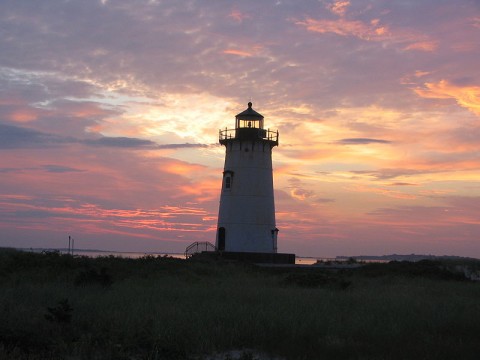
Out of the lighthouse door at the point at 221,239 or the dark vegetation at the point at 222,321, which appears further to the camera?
the lighthouse door at the point at 221,239

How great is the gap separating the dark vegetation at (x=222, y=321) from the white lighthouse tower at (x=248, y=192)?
18220 mm

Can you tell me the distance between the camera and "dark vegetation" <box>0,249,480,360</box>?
12.1 meters

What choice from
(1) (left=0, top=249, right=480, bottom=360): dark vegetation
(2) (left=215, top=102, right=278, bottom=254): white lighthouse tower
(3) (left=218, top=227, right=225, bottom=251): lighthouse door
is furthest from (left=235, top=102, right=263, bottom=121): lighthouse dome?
(1) (left=0, top=249, right=480, bottom=360): dark vegetation

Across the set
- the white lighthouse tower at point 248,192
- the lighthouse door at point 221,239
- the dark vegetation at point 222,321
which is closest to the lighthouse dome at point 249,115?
the white lighthouse tower at point 248,192

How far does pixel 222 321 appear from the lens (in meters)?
14.5

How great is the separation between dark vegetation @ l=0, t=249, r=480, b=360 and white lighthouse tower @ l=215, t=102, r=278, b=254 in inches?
717

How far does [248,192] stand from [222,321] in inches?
1116

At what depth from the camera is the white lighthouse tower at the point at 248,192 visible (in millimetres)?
42469

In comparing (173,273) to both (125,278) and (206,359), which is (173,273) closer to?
(125,278)

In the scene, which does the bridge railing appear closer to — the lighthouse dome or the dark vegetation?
Result: the lighthouse dome

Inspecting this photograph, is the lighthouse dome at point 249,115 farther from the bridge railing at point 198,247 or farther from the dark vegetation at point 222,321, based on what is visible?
the dark vegetation at point 222,321

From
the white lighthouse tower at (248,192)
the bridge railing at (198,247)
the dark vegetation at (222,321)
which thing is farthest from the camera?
the bridge railing at (198,247)

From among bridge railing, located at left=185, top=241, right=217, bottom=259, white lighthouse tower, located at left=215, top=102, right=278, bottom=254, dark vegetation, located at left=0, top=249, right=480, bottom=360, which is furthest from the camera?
bridge railing, located at left=185, top=241, right=217, bottom=259

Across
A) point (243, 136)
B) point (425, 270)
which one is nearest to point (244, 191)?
point (243, 136)
